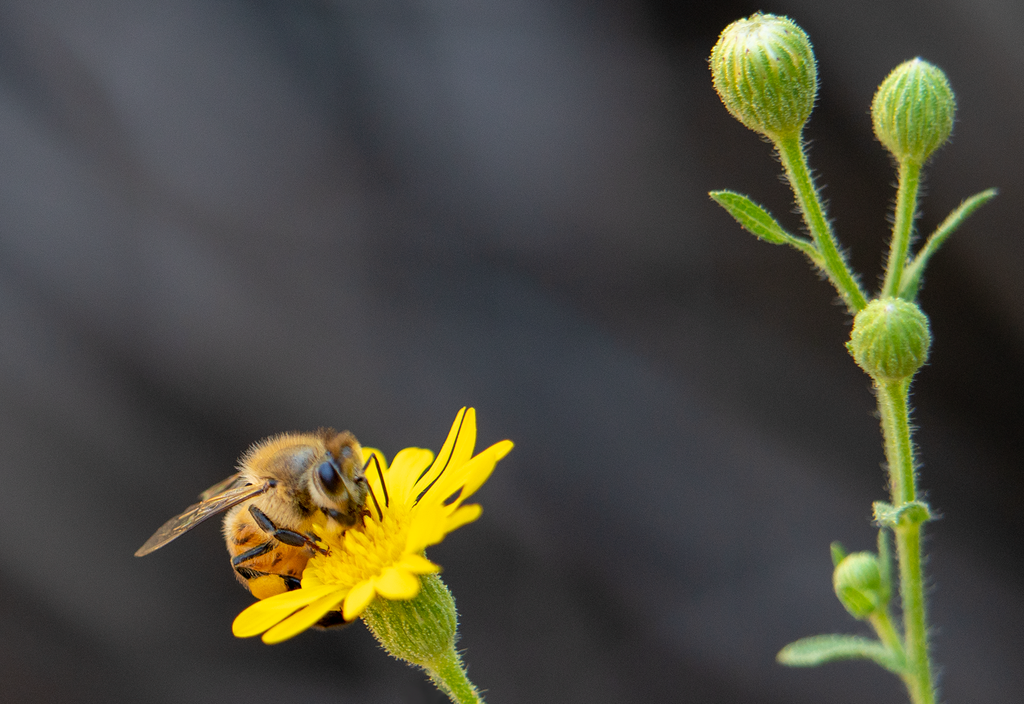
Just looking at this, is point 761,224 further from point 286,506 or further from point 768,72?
point 286,506

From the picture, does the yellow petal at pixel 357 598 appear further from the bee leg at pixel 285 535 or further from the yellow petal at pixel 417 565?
the bee leg at pixel 285 535

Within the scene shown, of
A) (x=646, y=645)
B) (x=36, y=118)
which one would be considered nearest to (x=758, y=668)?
(x=646, y=645)

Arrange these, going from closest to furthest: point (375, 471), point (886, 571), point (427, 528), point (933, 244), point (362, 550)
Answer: point (427, 528) → point (933, 244) → point (362, 550) → point (886, 571) → point (375, 471)

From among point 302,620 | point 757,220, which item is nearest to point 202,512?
point 302,620

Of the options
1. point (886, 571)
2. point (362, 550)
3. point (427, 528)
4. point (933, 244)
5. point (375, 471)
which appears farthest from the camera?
point (375, 471)

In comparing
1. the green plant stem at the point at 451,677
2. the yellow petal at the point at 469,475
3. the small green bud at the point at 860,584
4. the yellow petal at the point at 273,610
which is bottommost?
the green plant stem at the point at 451,677

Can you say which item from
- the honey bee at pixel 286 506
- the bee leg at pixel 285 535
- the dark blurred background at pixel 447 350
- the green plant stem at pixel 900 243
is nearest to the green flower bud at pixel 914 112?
the green plant stem at pixel 900 243
